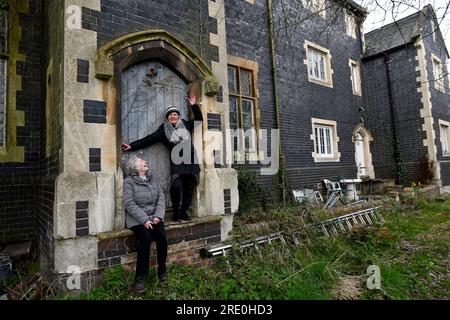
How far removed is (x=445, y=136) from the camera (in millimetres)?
14188

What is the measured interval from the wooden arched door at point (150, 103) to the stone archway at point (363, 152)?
10.2 m

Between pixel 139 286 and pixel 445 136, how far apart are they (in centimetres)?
1676

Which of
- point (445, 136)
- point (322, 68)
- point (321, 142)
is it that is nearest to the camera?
point (321, 142)

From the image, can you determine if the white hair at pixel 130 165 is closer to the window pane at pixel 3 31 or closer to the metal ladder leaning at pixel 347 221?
the window pane at pixel 3 31

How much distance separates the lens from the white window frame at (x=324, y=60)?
405 inches

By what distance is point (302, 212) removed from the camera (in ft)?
21.2

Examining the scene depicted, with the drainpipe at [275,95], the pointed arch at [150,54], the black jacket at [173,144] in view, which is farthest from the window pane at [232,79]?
the black jacket at [173,144]

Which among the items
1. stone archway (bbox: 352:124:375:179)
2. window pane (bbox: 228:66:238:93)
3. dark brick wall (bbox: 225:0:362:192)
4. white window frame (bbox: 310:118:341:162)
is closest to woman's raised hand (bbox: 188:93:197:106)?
window pane (bbox: 228:66:238:93)

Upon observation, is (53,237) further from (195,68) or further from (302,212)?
(302,212)

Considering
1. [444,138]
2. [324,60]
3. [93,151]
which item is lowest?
[93,151]

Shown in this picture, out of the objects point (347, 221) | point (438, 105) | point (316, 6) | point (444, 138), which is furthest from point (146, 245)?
point (444, 138)

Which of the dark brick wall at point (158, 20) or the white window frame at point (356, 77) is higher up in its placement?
the white window frame at point (356, 77)

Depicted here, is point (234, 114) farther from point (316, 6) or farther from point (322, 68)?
point (322, 68)

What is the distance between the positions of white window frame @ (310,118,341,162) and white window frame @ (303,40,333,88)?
1.56 metres
